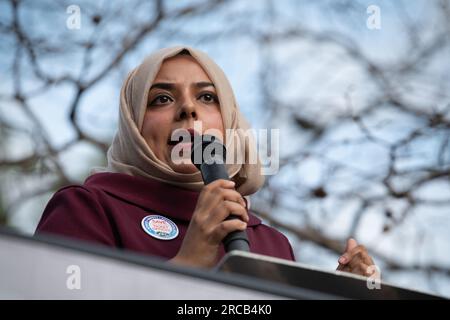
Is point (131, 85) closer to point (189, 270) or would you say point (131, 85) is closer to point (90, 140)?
point (189, 270)

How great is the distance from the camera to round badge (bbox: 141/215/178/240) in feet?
7.32

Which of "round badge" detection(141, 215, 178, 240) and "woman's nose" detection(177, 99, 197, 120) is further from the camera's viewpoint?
"woman's nose" detection(177, 99, 197, 120)

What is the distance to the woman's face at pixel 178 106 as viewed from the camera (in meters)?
2.41

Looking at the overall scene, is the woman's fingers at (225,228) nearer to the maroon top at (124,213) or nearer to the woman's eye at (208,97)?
the maroon top at (124,213)

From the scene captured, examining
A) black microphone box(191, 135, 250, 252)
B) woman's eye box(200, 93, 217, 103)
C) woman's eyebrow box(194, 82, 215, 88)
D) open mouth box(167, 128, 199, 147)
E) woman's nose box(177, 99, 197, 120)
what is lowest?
black microphone box(191, 135, 250, 252)

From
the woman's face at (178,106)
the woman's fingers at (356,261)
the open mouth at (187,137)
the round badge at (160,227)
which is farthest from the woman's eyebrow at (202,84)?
the woman's fingers at (356,261)

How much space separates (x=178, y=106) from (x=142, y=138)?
109mm

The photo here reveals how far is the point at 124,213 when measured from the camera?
2258 mm

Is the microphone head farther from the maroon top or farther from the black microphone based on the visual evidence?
the maroon top

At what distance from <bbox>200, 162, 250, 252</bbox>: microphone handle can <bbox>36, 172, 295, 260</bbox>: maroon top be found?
5.8 inches

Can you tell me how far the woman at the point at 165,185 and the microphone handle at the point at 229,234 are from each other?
1.5 inches

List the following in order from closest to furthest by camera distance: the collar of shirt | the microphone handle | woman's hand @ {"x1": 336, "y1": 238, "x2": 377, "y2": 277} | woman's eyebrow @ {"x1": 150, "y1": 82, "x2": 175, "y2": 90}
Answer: the microphone handle < woman's hand @ {"x1": 336, "y1": 238, "x2": 377, "y2": 277} < the collar of shirt < woman's eyebrow @ {"x1": 150, "y1": 82, "x2": 175, "y2": 90}

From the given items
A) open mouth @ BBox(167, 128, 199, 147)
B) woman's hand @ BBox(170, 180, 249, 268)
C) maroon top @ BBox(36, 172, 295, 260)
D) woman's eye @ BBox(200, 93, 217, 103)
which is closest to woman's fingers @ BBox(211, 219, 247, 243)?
woman's hand @ BBox(170, 180, 249, 268)
